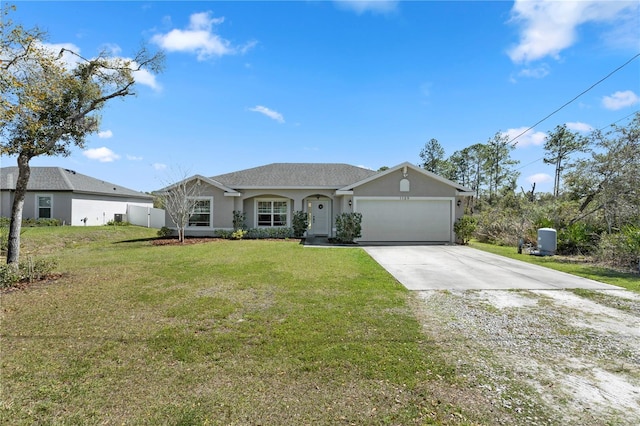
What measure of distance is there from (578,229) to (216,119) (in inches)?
746

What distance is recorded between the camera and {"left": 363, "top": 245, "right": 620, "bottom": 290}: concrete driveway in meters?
7.65

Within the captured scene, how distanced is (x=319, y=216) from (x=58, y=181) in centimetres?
1904

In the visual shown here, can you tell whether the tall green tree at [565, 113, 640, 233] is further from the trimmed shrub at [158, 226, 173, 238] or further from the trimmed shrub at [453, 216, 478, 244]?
the trimmed shrub at [158, 226, 173, 238]

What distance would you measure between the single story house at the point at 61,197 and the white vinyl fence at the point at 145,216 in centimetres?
141

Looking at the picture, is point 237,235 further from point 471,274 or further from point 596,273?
point 596,273

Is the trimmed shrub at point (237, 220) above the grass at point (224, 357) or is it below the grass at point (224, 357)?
above

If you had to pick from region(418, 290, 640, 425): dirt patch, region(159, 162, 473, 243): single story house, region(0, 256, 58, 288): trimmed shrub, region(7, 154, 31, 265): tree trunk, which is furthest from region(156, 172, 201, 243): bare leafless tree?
region(418, 290, 640, 425): dirt patch

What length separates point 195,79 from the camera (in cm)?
1314

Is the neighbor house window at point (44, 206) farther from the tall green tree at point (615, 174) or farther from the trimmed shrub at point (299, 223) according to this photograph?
the tall green tree at point (615, 174)

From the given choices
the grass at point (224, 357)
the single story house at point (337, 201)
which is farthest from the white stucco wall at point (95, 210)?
the grass at point (224, 357)

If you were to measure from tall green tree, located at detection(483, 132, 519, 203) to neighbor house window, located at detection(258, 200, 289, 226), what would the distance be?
3007cm

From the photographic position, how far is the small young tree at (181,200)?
620 inches

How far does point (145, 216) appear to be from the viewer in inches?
1044

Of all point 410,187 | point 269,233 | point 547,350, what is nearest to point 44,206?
point 269,233
